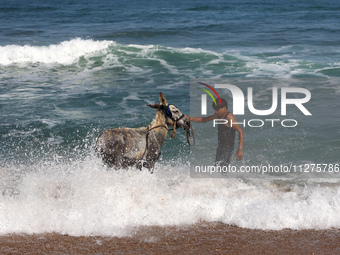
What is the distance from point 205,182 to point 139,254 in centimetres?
291

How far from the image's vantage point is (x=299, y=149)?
1083 centimetres

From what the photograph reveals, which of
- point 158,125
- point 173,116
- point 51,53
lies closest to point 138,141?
point 158,125

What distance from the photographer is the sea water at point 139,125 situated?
22.9 feet

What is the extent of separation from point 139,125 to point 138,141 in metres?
5.78

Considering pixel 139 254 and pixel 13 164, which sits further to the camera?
pixel 13 164

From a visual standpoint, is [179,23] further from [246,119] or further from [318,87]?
[246,119]

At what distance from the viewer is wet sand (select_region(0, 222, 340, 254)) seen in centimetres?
601

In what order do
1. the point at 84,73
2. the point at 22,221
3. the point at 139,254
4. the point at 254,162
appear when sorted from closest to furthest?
the point at 139,254, the point at 22,221, the point at 254,162, the point at 84,73

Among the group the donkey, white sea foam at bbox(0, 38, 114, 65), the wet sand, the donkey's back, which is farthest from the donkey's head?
white sea foam at bbox(0, 38, 114, 65)

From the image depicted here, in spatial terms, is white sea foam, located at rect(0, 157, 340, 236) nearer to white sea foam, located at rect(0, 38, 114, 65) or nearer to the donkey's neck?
the donkey's neck

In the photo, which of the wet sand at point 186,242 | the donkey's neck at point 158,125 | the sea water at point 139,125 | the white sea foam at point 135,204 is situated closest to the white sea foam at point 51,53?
the sea water at point 139,125

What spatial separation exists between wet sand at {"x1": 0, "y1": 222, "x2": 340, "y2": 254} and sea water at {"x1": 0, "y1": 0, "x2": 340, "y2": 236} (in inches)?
8.5

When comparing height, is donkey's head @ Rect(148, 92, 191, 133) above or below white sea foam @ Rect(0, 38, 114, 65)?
above

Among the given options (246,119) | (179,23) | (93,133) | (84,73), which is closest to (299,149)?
(246,119)
